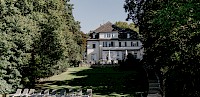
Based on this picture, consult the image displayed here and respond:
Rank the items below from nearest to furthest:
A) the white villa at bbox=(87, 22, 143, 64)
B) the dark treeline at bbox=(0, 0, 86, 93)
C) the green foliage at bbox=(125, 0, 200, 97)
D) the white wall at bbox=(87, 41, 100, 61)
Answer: the green foliage at bbox=(125, 0, 200, 97), the dark treeline at bbox=(0, 0, 86, 93), the white villa at bbox=(87, 22, 143, 64), the white wall at bbox=(87, 41, 100, 61)

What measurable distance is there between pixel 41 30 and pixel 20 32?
9.92ft

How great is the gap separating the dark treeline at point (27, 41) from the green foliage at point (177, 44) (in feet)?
33.6

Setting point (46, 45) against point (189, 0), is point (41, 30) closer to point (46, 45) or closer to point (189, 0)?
point (46, 45)

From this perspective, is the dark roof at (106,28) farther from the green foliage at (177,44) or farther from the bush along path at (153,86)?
the green foliage at (177,44)

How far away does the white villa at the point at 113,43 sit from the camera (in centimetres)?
7531

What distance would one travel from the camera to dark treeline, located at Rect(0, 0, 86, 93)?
27969 millimetres

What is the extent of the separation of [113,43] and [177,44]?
5528 cm

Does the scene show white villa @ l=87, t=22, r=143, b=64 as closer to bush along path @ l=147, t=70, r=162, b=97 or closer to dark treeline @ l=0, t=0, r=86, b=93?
bush along path @ l=147, t=70, r=162, b=97

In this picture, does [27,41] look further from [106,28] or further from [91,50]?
[91,50]

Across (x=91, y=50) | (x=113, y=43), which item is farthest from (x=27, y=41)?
(x=91, y=50)

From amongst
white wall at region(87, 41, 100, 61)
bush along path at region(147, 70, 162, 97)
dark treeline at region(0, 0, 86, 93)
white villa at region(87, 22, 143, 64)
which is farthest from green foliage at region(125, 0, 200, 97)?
white wall at region(87, 41, 100, 61)

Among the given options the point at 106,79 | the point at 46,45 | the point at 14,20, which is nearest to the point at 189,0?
the point at 14,20

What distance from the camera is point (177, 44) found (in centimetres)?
2064

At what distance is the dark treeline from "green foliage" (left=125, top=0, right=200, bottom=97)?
1025 cm
